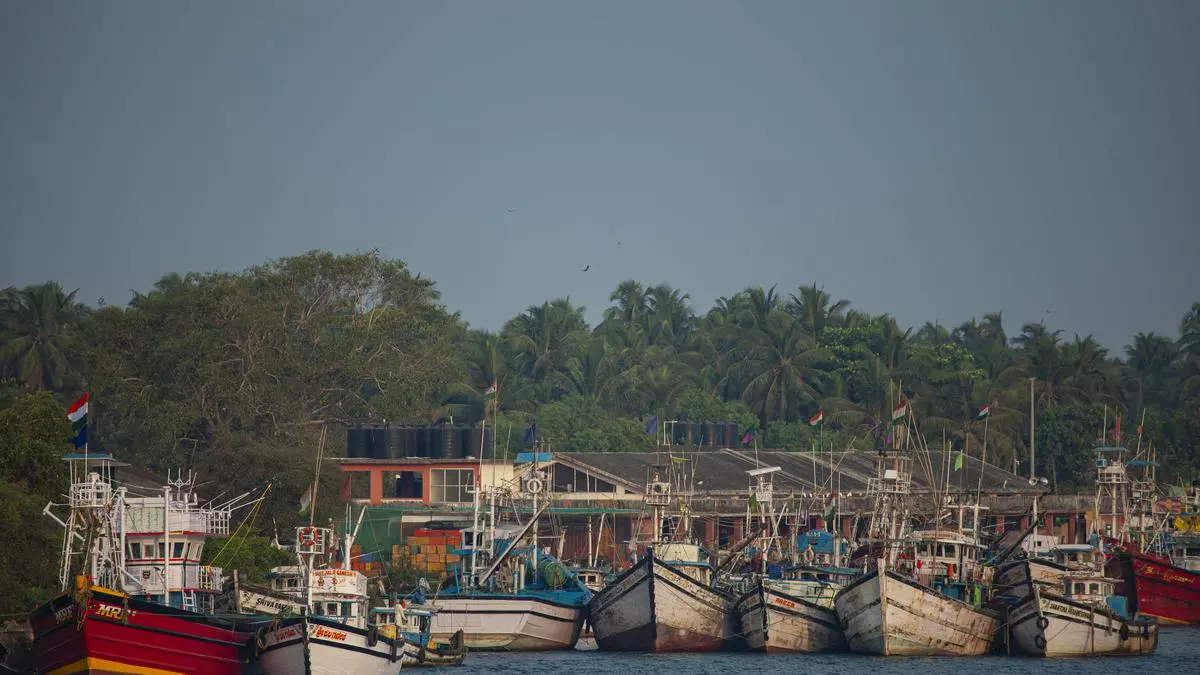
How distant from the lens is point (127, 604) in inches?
2023

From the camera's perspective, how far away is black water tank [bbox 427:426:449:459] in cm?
10064

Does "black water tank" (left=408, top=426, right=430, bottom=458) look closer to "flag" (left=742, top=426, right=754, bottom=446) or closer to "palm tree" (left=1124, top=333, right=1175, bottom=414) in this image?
"flag" (left=742, top=426, right=754, bottom=446)

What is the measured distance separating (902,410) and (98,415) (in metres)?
57.1

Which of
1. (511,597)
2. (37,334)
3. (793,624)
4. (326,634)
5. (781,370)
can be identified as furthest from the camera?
(781,370)

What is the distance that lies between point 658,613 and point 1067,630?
1428 cm

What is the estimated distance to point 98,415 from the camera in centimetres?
11012

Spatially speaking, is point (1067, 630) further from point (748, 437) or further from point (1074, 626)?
point (748, 437)

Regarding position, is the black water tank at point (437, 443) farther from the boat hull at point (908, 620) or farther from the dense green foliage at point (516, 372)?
the boat hull at point (908, 620)

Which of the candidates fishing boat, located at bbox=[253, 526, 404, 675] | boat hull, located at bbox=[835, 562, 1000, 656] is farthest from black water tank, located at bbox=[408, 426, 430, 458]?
fishing boat, located at bbox=[253, 526, 404, 675]

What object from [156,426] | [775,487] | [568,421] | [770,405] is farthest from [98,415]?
[770,405]

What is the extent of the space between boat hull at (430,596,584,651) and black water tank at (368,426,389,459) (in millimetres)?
34861

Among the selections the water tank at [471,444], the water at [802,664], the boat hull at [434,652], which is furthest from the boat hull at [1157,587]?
the water tank at [471,444]

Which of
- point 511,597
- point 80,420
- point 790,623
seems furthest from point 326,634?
point 790,623

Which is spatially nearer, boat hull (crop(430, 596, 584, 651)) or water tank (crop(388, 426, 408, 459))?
boat hull (crop(430, 596, 584, 651))
